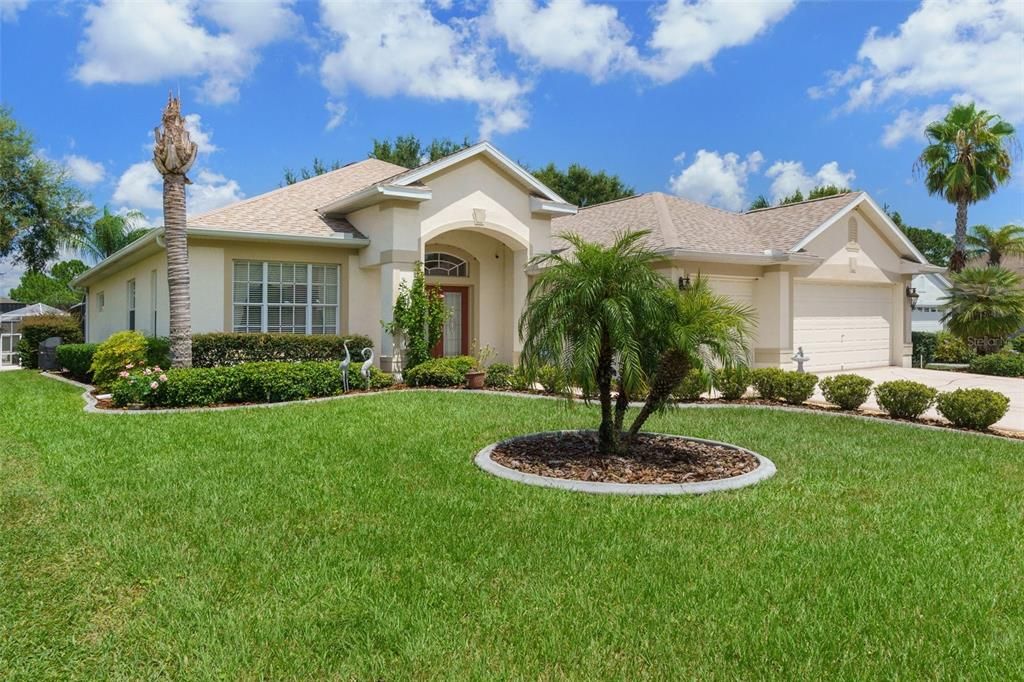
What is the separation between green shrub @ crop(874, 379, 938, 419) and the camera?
10.6 meters

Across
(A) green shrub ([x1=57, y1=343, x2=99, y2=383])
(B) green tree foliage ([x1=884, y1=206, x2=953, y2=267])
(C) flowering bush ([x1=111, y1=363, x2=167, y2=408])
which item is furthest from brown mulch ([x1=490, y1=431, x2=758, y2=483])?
(B) green tree foliage ([x1=884, y1=206, x2=953, y2=267])

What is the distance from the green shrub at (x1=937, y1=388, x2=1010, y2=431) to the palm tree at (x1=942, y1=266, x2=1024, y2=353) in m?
13.6

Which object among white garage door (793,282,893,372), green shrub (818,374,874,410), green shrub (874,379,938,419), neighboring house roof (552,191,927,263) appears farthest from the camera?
white garage door (793,282,893,372)

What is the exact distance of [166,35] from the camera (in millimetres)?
12234

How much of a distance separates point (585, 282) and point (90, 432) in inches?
283

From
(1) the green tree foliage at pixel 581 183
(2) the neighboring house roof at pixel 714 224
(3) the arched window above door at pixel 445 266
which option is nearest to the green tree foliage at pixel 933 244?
(1) the green tree foliage at pixel 581 183

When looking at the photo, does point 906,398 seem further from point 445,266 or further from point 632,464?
point 445,266

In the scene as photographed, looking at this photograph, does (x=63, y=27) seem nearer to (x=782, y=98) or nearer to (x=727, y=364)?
(x=727, y=364)

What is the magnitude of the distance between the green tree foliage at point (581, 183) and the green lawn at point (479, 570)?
33.6 m

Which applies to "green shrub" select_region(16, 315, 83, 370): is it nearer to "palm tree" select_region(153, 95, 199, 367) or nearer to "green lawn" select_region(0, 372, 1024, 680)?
"palm tree" select_region(153, 95, 199, 367)

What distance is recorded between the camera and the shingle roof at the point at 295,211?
14773mm

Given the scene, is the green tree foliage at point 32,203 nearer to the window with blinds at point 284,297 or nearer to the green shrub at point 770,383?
the window with blinds at point 284,297

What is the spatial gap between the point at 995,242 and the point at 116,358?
134 feet

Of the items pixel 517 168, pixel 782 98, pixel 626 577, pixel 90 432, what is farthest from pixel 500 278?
pixel 626 577
